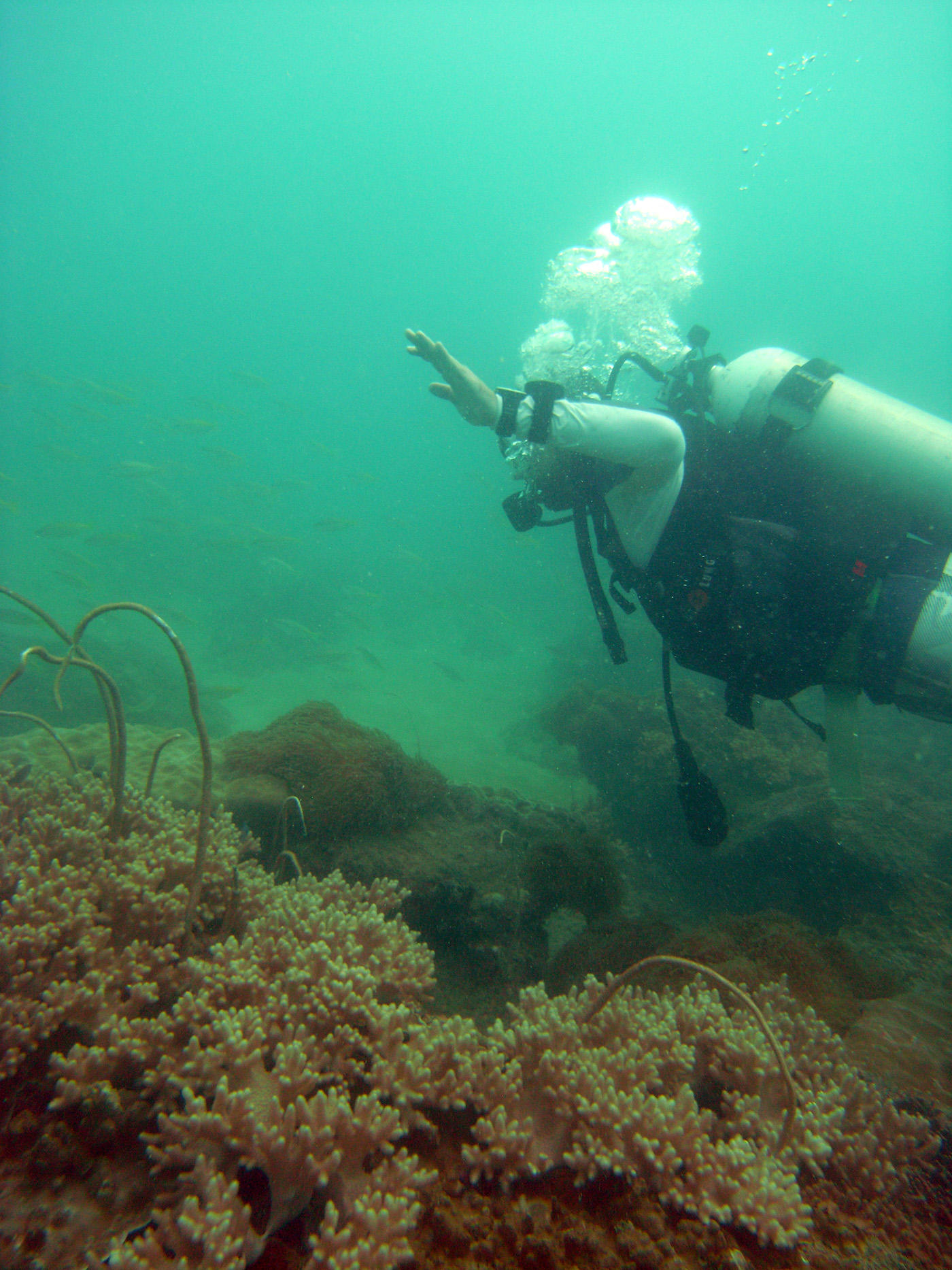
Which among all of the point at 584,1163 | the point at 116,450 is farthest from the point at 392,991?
the point at 116,450

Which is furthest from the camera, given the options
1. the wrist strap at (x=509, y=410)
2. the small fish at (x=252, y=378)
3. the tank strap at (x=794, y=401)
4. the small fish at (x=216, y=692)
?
the small fish at (x=252, y=378)

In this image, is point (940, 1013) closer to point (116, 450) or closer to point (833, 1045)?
point (833, 1045)

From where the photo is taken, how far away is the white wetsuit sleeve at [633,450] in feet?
9.08

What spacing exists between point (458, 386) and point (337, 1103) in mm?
2982

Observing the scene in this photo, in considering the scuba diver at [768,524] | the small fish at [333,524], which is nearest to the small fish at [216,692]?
the small fish at [333,524]

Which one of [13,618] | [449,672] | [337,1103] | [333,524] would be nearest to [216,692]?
[13,618]

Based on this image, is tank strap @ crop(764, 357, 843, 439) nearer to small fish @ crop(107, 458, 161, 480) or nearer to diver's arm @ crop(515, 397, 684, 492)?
diver's arm @ crop(515, 397, 684, 492)

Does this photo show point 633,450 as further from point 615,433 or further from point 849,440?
point 849,440

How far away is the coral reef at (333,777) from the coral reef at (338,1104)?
1.53 meters

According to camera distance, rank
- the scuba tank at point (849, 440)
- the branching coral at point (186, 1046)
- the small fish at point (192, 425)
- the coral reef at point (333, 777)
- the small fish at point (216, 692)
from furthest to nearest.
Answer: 1. the small fish at point (192, 425)
2. the small fish at point (216, 692)
3. the coral reef at point (333, 777)
4. the scuba tank at point (849, 440)
5. the branching coral at point (186, 1046)

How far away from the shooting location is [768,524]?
3123 mm

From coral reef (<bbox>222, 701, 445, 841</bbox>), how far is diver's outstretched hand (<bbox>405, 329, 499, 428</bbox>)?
8.31ft

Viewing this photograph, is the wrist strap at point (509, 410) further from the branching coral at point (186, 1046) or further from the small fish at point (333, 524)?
the small fish at point (333, 524)

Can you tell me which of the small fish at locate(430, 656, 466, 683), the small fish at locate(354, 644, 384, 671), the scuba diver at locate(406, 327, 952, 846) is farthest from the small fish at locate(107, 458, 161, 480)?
the scuba diver at locate(406, 327, 952, 846)
